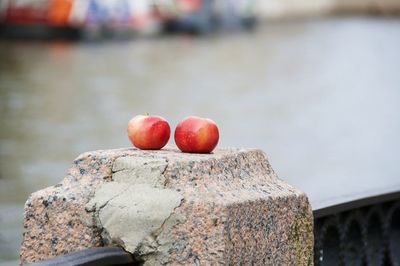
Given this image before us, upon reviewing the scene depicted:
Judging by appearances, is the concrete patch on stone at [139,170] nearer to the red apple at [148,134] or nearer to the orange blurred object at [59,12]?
the red apple at [148,134]

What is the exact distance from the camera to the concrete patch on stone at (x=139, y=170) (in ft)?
11.7

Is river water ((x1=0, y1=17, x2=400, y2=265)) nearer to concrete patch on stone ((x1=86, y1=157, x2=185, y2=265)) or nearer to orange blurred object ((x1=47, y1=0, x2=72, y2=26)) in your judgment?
orange blurred object ((x1=47, y1=0, x2=72, y2=26))

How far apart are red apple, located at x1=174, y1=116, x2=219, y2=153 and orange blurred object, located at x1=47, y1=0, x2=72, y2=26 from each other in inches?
1170

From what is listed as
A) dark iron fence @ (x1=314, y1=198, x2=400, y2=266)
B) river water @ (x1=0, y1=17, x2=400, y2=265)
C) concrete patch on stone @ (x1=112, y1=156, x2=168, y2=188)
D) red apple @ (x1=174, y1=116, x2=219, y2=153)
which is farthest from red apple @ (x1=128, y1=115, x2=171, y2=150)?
river water @ (x1=0, y1=17, x2=400, y2=265)

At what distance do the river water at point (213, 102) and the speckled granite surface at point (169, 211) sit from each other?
0.81m

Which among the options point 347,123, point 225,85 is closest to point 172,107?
point 347,123

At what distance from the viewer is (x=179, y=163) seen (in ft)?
11.7

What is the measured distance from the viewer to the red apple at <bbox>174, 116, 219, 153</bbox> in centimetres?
387

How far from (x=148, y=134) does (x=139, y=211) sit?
1.53ft

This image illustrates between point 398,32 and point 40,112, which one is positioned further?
point 398,32

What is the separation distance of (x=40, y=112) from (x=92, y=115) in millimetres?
886

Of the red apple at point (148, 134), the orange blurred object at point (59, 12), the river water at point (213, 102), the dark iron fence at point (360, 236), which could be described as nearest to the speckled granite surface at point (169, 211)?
the red apple at point (148, 134)

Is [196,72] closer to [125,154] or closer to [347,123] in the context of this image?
[347,123]

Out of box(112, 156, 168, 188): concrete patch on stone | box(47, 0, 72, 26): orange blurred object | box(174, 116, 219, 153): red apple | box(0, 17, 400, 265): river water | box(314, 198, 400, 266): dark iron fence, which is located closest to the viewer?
box(112, 156, 168, 188): concrete patch on stone
